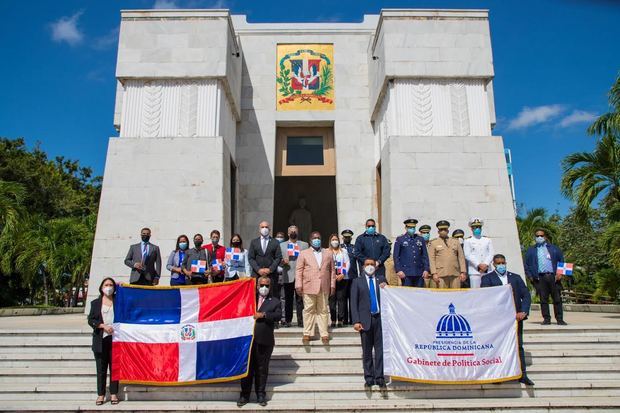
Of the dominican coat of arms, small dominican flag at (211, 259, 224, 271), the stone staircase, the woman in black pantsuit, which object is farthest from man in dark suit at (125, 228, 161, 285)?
the dominican coat of arms

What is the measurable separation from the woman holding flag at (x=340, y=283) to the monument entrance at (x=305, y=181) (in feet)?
26.6

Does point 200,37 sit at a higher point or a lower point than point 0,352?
higher

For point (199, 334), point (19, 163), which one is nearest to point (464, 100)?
point (199, 334)

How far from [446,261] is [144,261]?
5657 mm

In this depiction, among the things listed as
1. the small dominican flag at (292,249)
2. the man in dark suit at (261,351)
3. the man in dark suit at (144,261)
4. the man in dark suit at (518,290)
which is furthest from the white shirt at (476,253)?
the man in dark suit at (144,261)

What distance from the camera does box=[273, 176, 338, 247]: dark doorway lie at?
19281 millimetres

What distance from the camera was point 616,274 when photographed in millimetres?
13836

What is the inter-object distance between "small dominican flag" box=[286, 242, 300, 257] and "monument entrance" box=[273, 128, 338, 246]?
7.76 meters

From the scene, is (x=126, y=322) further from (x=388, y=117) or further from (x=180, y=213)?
(x=388, y=117)

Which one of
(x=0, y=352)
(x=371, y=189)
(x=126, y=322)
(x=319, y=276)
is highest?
(x=371, y=189)

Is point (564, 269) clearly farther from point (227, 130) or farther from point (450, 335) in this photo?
point (227, 130)

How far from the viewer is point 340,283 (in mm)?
8641

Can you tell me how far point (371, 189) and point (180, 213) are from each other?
6.44 meters

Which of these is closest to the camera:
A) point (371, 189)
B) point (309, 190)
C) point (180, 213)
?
point (180, 213)
